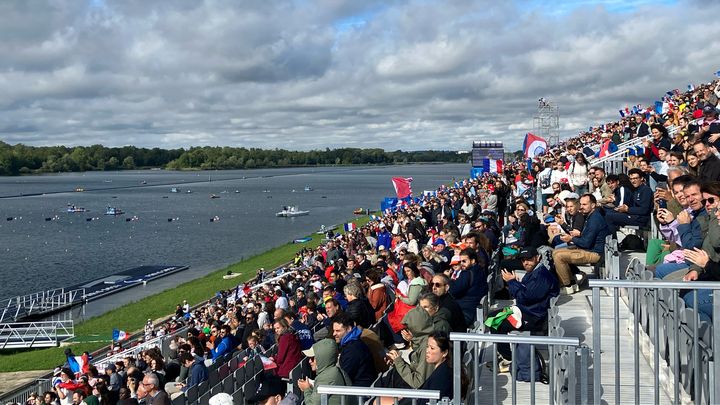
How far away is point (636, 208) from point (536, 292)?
161 inches

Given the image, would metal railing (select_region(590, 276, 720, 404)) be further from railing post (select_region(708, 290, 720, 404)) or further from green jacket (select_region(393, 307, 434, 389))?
green jacket (select_region(393, 307, 434, 389))

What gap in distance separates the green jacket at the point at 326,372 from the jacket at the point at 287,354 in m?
2.32

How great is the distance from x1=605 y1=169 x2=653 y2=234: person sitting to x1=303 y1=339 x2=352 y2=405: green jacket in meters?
6.35

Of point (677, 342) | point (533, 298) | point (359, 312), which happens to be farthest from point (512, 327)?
point (677, 342)

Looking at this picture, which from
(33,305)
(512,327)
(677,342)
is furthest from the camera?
(33,305)

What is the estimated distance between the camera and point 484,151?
88562 millimetres

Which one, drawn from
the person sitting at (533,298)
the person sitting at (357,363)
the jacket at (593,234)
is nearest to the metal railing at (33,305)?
the jacket at (593,234)

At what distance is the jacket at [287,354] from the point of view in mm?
9281

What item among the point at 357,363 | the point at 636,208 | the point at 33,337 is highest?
the point at 636,208

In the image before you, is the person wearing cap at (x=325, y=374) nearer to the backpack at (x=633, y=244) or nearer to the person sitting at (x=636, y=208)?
the person sitting at (x=636, y=208)

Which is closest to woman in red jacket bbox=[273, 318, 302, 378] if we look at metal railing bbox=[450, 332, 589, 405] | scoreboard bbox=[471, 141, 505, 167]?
metal railing bbox=[450, 332, 589, 405]

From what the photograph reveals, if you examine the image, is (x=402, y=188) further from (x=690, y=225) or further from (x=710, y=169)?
(x=690, y=225)

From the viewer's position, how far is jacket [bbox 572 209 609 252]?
10.3 m

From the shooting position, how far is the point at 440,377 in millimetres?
5828
